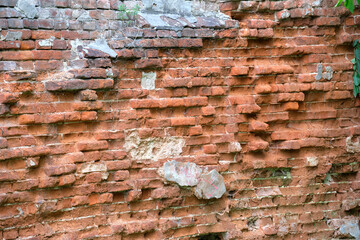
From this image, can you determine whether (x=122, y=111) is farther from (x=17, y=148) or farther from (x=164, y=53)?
(x=17, y=148)

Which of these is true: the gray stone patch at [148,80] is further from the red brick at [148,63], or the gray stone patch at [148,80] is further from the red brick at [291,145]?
the red brick at [291,145]

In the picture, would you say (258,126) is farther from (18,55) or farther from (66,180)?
(18,55)

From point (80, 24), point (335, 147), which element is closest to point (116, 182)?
point (80, 24)

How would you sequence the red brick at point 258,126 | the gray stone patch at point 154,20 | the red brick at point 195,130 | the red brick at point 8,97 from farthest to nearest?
1. the red brick at point 258,126
2. the red brick at point 195,130
3. the gray stone patch at point 154,20
4. the red brick at point 8,97

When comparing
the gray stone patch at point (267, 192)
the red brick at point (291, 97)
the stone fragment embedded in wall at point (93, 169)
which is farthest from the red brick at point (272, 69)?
the stone fragment embedded in wall at point (93, 169)

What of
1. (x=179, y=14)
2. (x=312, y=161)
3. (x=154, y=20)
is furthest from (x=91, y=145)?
(x=312, y=161)

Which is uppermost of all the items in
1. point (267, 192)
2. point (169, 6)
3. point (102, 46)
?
point (169, 6)

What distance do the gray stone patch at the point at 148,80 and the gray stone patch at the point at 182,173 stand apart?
685 millimetres

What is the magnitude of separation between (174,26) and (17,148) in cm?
163

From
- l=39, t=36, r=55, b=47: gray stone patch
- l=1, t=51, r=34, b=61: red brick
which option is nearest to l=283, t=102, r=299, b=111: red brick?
l=39, t=36, r=55, b=47: gray stone patch

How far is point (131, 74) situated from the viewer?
3.16 m

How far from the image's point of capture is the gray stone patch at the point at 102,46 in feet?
10.0

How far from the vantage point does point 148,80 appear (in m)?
3.21

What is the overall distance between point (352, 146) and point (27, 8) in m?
3.20
